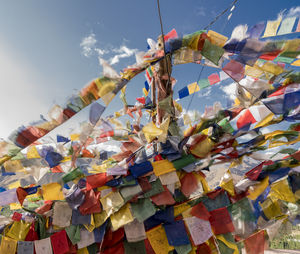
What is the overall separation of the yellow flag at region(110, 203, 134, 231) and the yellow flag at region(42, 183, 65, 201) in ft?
1.15

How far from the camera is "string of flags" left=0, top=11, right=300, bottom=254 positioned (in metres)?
1.12

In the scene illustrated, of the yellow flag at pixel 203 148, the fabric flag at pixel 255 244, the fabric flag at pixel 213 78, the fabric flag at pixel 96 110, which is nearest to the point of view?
the fabric flag at pixel 96 110

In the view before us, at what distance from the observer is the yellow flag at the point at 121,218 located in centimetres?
116

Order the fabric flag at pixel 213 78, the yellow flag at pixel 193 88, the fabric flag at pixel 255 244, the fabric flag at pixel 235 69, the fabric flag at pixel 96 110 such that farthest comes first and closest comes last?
the yellow flag at pixel 193 88
the fabric flag at pixel 213 78
the fabric flag at pixel 255 244
the fabric flag at pixel 235 69
the fabric flag at pixel 96 110

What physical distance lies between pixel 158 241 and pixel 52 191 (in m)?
0.76

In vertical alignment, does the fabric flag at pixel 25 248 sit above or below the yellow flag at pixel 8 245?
below

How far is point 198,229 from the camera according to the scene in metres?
1.28

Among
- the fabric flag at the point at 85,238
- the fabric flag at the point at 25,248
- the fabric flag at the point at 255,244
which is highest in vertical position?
the fabric flag at the point at 25,248

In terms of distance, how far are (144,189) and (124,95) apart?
1007 millimetres

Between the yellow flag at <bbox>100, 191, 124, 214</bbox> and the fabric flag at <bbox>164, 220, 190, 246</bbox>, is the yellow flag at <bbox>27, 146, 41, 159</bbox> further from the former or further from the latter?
the fabric flag at <bbox>164, 220, 190, 246</bbox>

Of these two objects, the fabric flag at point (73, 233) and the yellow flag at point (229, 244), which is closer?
the fabric flag at point (73, 233)

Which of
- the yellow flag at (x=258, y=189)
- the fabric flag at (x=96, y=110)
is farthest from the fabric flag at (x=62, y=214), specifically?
the yellow flag at (x=258, y=189)

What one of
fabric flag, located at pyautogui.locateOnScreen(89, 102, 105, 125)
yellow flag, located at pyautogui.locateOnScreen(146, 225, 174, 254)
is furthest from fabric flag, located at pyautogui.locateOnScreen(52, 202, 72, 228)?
fabric flag, located at pyautogui.locateOnScreen(89, 102, 105, 125)

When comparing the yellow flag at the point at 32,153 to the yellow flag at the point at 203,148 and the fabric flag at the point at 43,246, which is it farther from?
the yellow flag at the point at 203,148
